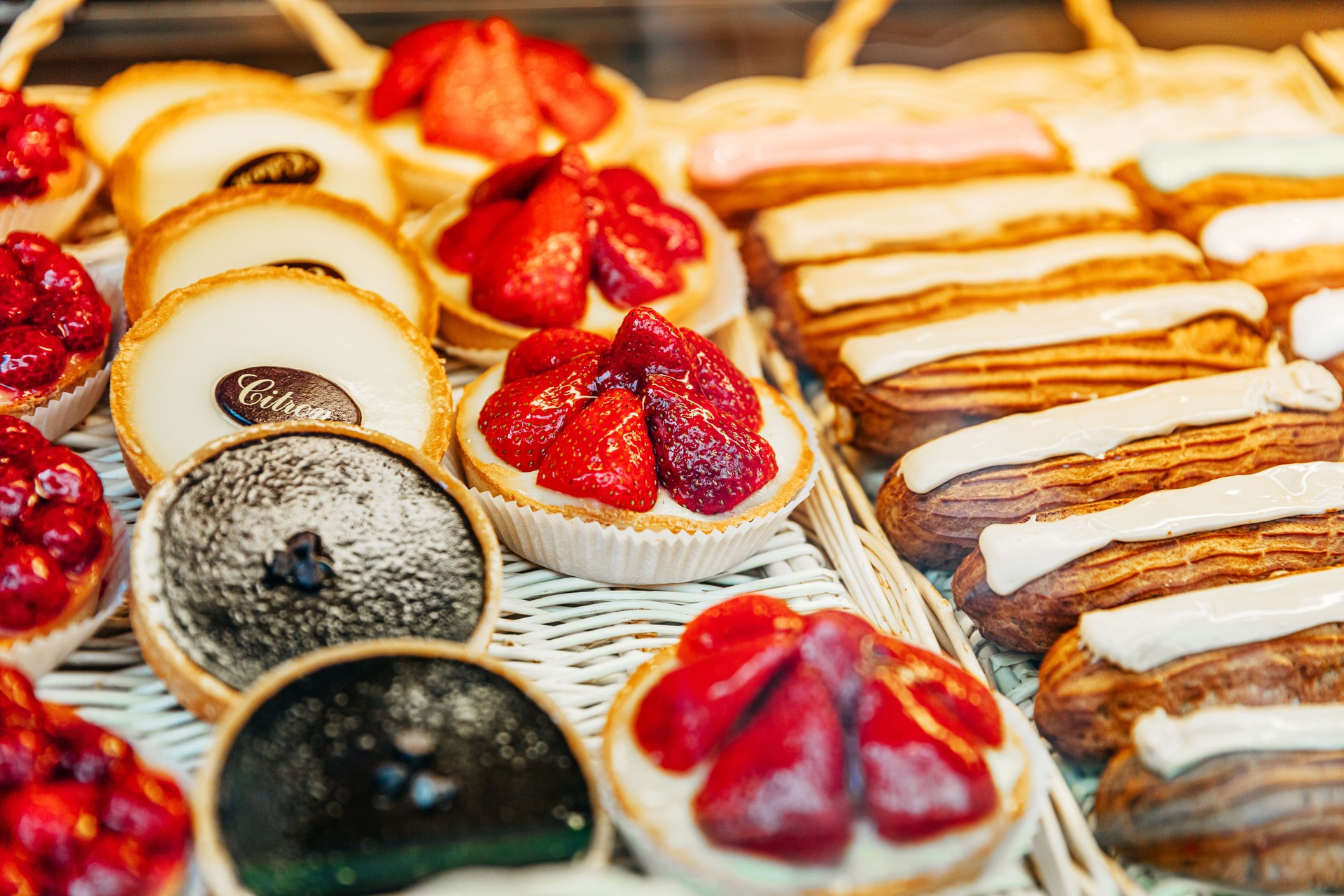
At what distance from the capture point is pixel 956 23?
3.82 metres

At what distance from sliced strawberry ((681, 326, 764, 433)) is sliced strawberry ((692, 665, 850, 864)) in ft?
2.53

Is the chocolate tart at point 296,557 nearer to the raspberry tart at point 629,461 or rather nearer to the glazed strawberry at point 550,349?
the raspberry tart at point 629,461

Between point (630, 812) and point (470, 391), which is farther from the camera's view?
point (470, 391)

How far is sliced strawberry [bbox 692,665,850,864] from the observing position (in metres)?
1.35

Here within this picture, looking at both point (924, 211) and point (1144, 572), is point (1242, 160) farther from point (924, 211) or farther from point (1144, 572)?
point (1144, 572)

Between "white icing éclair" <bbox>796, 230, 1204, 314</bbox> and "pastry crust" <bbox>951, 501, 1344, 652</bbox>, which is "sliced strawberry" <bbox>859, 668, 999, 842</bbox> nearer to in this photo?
"pastry crust" <bbox>951, 501, 1344, 652</bbox>

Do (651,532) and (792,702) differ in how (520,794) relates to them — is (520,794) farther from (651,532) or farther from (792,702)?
(651,532)

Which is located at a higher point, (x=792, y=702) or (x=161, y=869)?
(x=792, y=702)

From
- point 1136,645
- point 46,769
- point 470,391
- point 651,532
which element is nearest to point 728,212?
point 470,391

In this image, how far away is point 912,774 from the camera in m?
1.39

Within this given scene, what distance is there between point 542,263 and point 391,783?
132cm

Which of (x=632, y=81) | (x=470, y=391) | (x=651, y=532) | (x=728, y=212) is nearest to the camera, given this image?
(x=651, y=532)

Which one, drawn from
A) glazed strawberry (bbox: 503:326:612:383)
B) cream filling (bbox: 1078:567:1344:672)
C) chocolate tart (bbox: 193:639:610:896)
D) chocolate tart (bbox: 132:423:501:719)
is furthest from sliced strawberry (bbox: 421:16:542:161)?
cream filling (bbox: 1078:567:1344:672)

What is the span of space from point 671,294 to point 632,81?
1.33m
